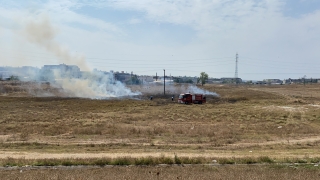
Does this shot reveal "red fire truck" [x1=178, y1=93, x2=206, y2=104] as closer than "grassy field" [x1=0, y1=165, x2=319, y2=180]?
No

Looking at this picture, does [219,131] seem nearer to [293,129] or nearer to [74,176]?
[293,129]

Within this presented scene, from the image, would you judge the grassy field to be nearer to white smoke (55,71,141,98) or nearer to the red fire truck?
the red fire truck

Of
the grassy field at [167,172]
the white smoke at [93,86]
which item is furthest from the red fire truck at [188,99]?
the grassy field at [167,172]

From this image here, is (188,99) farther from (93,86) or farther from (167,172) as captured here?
(167,172)

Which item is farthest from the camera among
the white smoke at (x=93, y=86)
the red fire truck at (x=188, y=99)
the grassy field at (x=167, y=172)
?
the white smoke at (x=93, y=86)

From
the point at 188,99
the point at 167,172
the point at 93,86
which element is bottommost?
the point at 167,172

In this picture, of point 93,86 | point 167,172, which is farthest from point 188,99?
point 167,172

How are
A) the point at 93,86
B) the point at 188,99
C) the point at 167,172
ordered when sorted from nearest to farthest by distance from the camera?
the point at 167,172, the point at 188,99, the point at 93,86

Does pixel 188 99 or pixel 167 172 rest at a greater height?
pixel 188 99

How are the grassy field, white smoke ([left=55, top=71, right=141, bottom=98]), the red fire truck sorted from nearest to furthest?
the grassy field < the red fire truck < white smoke ([left=55, top=71, right=141, bottom=98])

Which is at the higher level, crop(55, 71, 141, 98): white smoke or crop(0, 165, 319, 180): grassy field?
crop(55, 71, 141, 98): white smoke

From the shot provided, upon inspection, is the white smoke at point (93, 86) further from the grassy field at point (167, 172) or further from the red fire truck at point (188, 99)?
the grassy field at point (167, 172)

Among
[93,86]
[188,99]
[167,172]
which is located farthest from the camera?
[93,86]

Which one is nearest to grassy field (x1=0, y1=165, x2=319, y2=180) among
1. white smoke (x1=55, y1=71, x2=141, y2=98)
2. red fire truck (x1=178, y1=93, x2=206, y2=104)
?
red fire truck (x1=178, y1=93, x2=206, y2=104)
